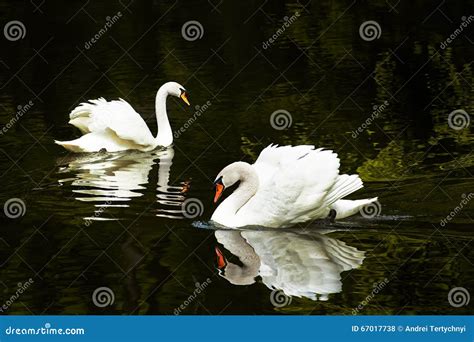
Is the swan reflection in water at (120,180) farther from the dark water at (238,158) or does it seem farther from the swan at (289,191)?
the swan at (289,191)

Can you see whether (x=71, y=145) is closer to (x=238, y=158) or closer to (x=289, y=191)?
(x=238, y=158)

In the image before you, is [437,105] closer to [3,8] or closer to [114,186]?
[114,186]

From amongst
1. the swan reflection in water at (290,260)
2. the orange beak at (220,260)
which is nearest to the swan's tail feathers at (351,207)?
the swan reflection in water at (290,260)

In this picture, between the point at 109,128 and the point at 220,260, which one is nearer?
the point at 220,260

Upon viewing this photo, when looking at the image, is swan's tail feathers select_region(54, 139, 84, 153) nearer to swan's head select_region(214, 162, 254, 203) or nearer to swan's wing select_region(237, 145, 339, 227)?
swan's head select_region(214, 162, 254, 203)

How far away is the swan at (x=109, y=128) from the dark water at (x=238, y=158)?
26 centimetres

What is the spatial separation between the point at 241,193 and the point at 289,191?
853 millimetres

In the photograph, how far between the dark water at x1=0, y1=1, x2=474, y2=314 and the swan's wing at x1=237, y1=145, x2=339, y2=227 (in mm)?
236

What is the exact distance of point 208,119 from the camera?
19.1m

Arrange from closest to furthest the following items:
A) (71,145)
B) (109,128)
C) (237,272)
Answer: (237,272) < (71,145) < (109,128)

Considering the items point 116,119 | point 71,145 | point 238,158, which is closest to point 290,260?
point 238,158

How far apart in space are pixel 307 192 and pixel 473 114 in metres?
6.72

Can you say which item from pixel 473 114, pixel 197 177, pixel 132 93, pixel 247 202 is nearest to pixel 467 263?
pixel 247 202

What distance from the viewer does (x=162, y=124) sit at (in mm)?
18734
